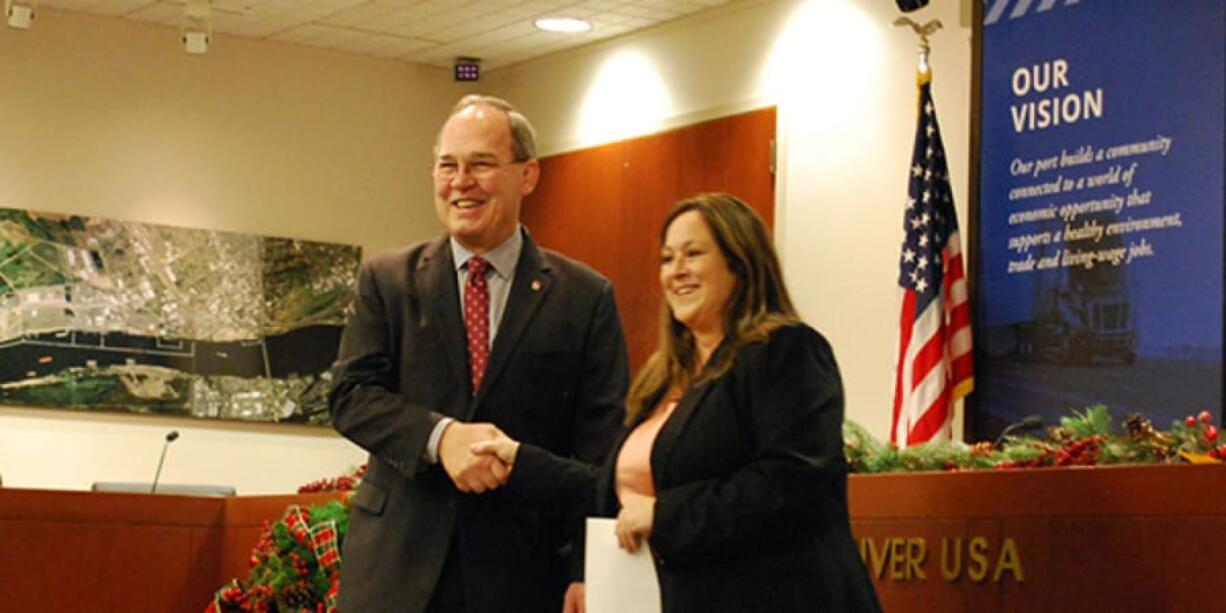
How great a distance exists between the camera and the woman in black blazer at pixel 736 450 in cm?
271

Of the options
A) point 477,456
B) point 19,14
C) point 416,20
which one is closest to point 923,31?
point 416,20

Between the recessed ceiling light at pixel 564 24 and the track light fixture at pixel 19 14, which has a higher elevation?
the recessed ceiling light at pixel 564 24

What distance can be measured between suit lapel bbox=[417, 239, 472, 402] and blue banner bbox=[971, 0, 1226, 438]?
3752mm

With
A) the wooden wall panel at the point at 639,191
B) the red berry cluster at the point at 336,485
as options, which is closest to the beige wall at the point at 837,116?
the wooden wall panel at the point at 639,191

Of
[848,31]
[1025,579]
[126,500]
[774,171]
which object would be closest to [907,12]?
[848,31]

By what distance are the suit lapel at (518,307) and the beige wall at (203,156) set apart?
6747mm

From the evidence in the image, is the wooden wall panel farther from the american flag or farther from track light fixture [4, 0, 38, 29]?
track light fixture [4, 0, 38, 29]

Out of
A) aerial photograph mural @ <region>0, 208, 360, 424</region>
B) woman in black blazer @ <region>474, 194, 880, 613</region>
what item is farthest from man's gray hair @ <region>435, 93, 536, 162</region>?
aerial photograph mural @ <region>0, 208, 360, 424</region>

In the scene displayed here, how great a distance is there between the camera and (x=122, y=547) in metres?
6.90

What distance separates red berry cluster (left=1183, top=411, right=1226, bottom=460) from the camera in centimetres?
351

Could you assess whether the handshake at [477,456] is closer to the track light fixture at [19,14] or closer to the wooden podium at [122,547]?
the wooden podium at [122,547]

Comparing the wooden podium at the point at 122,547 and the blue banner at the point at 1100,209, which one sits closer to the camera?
the blue banner at the point at 1100,209

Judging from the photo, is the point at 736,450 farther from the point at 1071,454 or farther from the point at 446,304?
the point at 1071,454

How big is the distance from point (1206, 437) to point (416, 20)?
6835 mm
